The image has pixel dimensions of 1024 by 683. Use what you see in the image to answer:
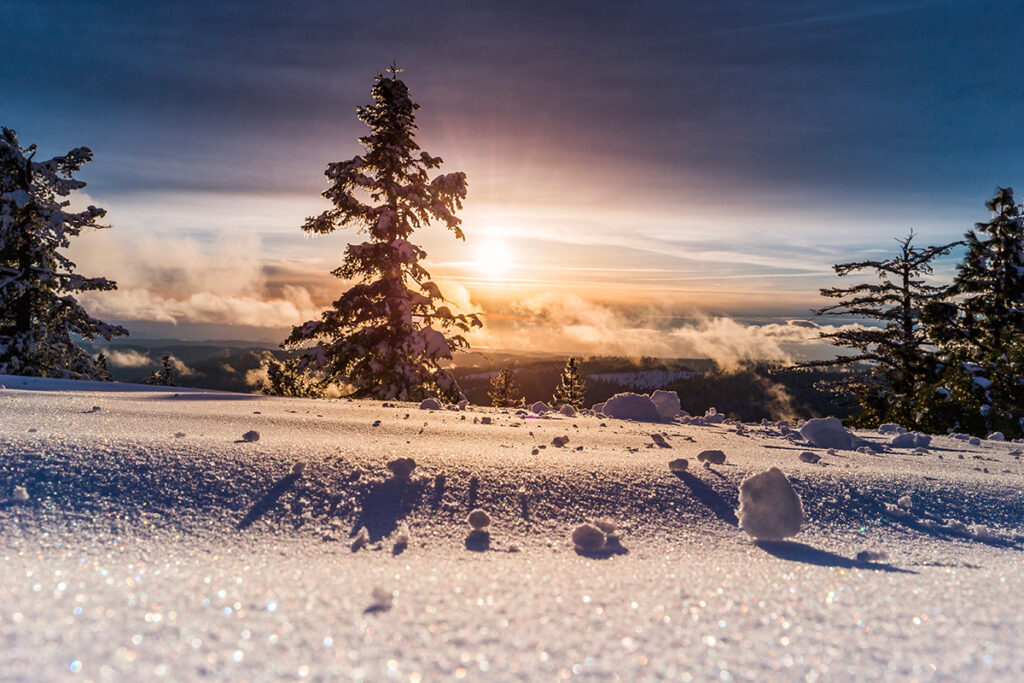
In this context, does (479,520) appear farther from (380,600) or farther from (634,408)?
(634,408)

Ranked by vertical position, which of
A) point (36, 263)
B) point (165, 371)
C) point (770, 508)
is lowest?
point (165, 371)

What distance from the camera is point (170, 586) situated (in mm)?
1488

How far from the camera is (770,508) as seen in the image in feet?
7.72

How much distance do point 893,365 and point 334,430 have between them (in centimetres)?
2468

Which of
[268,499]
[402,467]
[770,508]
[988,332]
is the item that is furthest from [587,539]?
[988,332]

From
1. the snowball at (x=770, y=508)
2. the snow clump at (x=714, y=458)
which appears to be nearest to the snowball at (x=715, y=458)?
the snow clump at (x=714, y=458)

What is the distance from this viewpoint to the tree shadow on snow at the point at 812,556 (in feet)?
6.54

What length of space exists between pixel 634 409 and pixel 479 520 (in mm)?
4391

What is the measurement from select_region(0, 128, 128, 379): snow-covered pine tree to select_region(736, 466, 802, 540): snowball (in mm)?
16975

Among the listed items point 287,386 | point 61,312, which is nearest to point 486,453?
point 61,312

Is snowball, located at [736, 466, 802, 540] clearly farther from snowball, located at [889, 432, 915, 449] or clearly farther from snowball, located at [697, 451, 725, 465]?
snowball, located at [889, 432, 915, 449]

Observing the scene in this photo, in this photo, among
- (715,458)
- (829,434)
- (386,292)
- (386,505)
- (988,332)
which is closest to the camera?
(386,505)

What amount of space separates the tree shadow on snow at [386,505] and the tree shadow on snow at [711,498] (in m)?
1.33

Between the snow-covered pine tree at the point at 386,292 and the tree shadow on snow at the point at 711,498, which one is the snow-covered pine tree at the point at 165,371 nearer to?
the snow-covered pine tree at the point at 386,292
